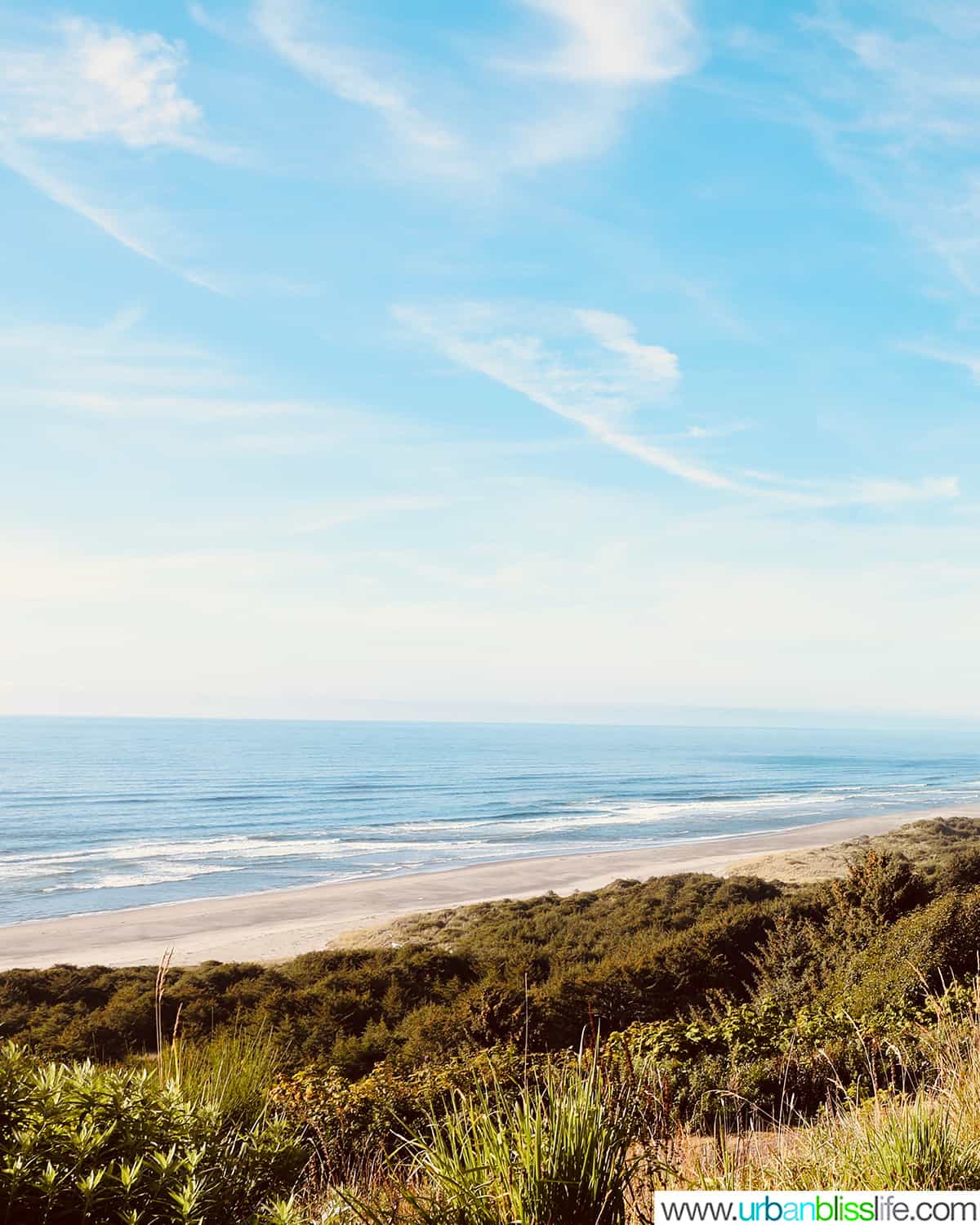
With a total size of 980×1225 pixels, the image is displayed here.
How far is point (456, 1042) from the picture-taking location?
10.2m

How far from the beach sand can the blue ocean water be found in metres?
1.89

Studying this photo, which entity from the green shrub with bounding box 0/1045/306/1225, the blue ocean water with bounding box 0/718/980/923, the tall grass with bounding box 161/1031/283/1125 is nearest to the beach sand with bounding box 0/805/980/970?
the blue ocean water with bounding box 0/718/980/923

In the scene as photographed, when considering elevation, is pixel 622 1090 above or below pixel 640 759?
above

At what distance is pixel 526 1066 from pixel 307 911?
23.6 m

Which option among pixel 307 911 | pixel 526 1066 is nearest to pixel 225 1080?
pixel 526 1066

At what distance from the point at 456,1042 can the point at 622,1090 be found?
6.80m

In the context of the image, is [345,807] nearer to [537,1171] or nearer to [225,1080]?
[225,1080]

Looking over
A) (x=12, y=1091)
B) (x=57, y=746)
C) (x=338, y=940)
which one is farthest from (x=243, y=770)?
(x=12, y=1091)

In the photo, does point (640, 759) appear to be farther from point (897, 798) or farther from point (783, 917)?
point (783, 917)

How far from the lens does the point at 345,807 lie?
5328 cm

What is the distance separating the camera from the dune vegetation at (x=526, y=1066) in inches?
130

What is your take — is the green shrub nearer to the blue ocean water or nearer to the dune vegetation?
the dune vegetation

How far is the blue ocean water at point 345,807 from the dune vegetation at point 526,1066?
14998mm

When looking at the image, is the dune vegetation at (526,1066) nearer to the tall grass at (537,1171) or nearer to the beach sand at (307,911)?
the tall grass at (537,1171)
